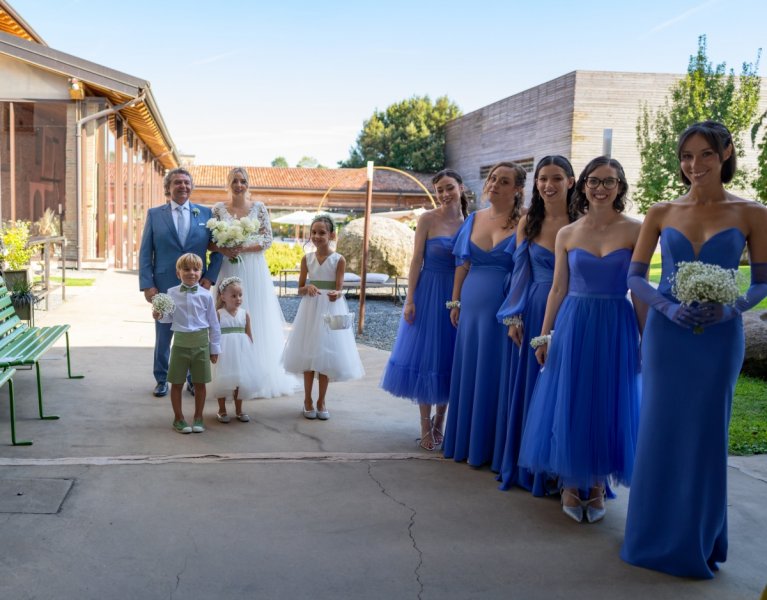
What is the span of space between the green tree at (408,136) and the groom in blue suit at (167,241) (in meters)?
44.4

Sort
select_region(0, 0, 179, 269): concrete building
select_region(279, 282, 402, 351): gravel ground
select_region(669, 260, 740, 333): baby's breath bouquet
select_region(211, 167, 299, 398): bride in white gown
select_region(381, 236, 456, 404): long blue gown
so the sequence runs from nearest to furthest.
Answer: select_region(669, 260, 740, 333): baby's breath bouquet
select_region(381, 236, 456, 404): long blue gown
select_region(211, 167, 299, 398): bride in white gown
select_region(279, 282, 402, 351): gravel ground
select_region(0, 0, 179, 269): concrete building

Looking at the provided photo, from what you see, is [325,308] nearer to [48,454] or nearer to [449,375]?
[449,375]

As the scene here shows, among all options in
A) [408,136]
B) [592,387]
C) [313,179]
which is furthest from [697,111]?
[408,136]

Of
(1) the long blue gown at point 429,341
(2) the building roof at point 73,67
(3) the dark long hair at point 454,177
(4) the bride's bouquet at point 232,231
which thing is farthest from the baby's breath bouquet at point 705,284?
(2) the building roof at point 73,67

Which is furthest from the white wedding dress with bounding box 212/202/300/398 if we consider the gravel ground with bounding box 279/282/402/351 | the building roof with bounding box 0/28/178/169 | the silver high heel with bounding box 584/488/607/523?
the building roof with bounding box 0/28/178/169

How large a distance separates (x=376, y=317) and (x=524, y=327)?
8842mm

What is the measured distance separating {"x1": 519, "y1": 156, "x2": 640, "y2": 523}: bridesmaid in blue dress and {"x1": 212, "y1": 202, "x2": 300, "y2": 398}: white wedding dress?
316 centimetres

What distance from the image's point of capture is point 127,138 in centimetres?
2025

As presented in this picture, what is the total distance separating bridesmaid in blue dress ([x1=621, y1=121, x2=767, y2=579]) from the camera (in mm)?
3326

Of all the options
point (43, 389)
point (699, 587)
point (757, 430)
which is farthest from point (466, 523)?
point (43, 389)

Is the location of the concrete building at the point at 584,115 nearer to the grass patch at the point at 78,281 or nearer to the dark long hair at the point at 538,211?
the grass patch at the point at 78,281

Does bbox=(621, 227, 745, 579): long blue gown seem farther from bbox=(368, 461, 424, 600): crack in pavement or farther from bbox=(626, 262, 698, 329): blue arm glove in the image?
bbox=(368, 461, 424, 600): crack in pavement

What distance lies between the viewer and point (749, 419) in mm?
6613

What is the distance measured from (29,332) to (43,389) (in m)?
0.50
